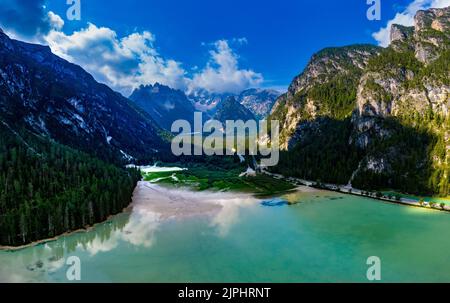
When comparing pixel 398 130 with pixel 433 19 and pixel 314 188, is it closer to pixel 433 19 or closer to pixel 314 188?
pixel 314 188

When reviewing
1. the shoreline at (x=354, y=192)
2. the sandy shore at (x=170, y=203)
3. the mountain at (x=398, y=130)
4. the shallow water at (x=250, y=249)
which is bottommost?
the shallow water at (x=250, y=249)

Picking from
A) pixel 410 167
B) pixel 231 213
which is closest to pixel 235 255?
pixel 231 213

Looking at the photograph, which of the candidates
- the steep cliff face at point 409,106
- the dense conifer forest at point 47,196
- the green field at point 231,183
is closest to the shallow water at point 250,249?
the dense conifer forest at point 47,196

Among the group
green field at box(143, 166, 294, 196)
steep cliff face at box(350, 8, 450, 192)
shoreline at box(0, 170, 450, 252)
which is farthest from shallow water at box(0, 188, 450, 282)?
steep cliff face at box(350, 8, 450, 192)

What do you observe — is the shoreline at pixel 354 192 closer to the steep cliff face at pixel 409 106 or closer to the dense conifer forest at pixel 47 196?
the steep cliff face at pixel 409 106

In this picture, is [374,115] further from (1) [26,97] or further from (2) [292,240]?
(1) [26,97]

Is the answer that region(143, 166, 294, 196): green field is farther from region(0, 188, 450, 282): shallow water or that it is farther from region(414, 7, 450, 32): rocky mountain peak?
region(414, 7, 450, 32): rocky mountain peak
